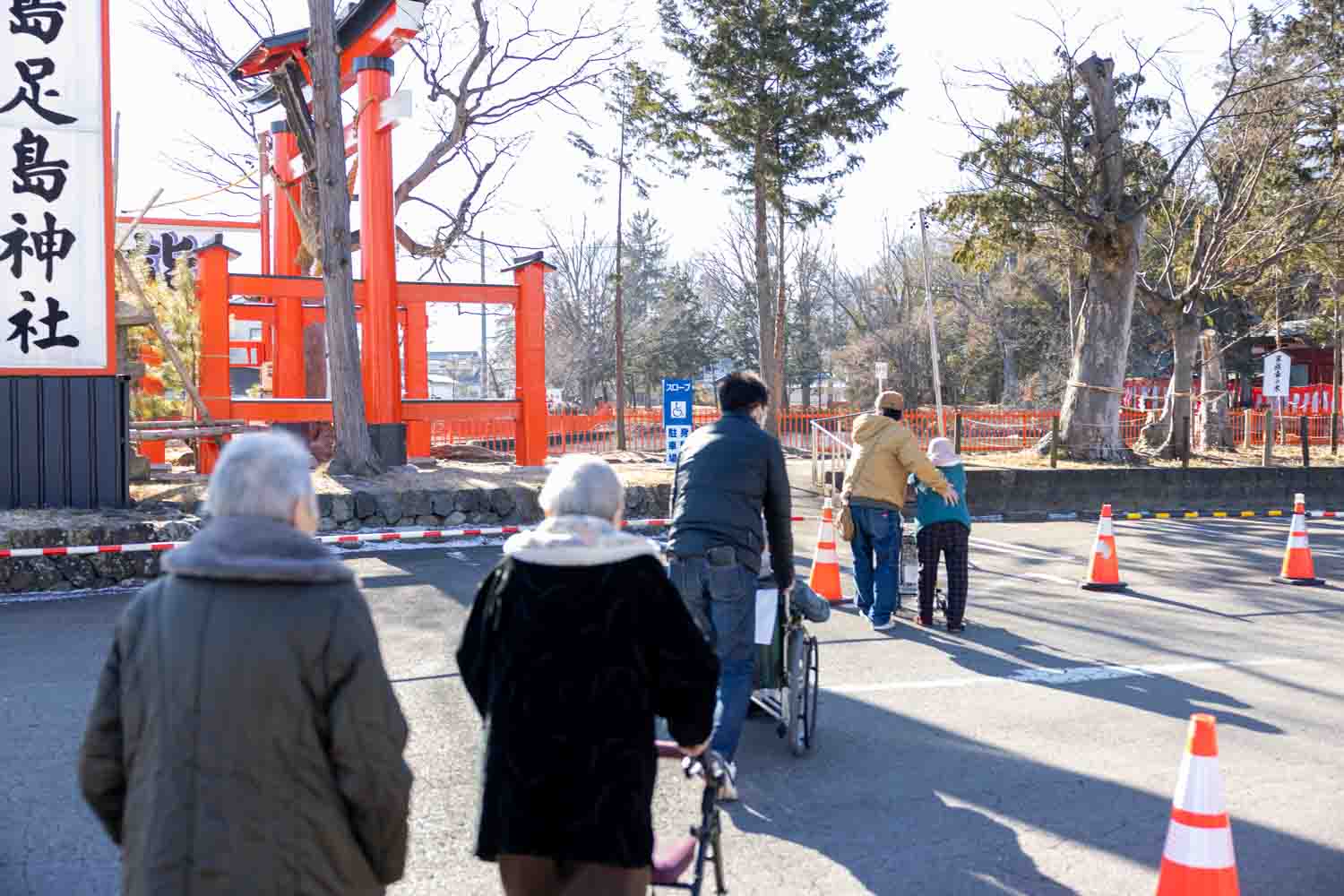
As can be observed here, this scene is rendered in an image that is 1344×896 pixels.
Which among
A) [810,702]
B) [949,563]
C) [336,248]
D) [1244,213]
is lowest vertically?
[810,702]

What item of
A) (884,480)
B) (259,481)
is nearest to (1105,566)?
(884,480)

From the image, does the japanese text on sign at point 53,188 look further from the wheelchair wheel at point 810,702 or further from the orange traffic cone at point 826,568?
the wheelchair wheel at point 810,702

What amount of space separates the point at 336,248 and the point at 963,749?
40.4ft

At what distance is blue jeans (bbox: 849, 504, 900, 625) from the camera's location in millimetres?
8750

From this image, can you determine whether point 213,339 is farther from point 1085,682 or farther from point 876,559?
point 1085,682

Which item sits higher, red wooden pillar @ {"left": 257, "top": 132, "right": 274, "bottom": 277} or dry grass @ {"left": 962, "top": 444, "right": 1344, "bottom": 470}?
red wooden pillar @ {"left": 257, "top": 132, "right": 274, "bottom": 277}

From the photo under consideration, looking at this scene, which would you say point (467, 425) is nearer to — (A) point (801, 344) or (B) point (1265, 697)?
(B) point (1265, 697)

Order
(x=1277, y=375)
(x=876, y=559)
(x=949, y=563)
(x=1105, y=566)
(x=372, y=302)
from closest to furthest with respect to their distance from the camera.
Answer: (x=949, y=563)
(x=876, y=559)
(x=1105, y=566)
(x=372, y=302)
(x=1277, y=375)

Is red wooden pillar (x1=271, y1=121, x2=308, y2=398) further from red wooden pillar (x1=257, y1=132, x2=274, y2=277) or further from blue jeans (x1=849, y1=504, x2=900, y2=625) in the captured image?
blue jeans (x1=849, y1=504, x2=900, y2=625)

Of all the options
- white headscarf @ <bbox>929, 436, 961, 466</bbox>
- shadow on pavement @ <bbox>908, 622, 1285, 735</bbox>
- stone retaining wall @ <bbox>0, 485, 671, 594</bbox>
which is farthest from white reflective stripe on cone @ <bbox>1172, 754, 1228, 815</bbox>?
stone retaining wall @ <bbox>0, 485, 671, 594</bbox>

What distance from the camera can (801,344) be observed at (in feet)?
189

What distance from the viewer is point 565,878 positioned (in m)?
2.92

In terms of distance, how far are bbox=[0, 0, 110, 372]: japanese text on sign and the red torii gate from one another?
5335mm

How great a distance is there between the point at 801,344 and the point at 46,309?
46.7m
